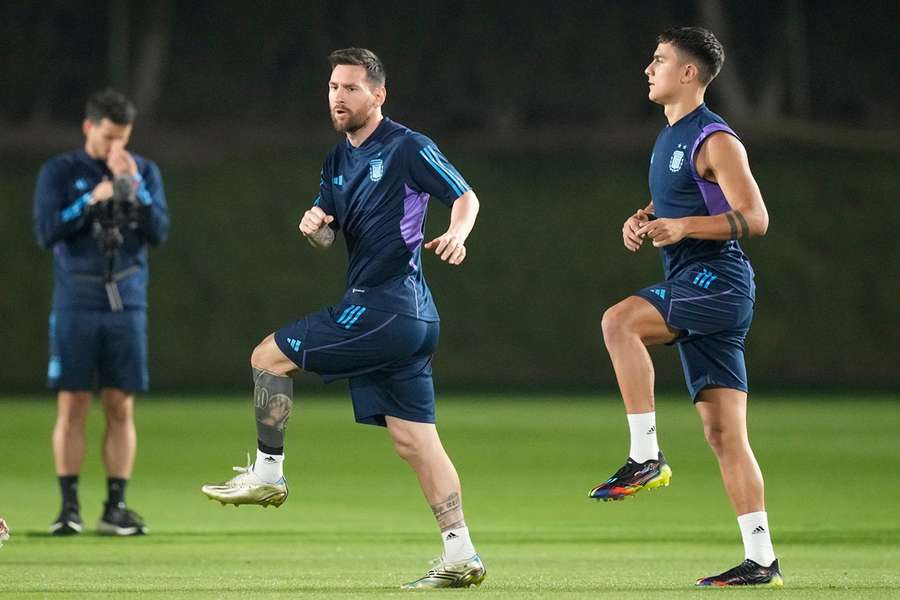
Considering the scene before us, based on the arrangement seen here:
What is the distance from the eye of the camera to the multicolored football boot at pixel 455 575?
240 inches

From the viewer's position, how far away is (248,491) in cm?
602

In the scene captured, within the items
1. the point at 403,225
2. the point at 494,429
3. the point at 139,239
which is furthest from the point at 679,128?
the point at 494,429

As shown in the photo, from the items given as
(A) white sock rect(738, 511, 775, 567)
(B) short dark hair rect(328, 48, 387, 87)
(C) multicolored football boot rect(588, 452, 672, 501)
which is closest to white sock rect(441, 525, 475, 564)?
(C) multicolored football boot rect(588, 452, 672, 501)

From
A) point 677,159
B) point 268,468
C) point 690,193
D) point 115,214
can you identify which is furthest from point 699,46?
point 115,214

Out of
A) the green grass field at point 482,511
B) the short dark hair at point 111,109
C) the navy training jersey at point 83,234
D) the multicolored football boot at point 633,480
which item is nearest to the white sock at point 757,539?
the green grass field at point 482,511

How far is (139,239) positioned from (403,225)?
3077 mm

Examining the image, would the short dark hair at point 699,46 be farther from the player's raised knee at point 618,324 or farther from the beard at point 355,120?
the beard at point 355,120

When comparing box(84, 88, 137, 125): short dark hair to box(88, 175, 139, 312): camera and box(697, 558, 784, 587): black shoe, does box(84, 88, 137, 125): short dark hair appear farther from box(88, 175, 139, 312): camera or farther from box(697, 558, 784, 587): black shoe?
box(697, 558, 784, 587): black shoe

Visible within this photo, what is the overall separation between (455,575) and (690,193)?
161 centimetres

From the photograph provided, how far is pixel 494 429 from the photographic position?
49.2 ft

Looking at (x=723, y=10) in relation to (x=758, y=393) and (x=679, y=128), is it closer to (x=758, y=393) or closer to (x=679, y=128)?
(x=758, y=393)

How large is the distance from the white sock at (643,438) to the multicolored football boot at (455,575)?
695mm

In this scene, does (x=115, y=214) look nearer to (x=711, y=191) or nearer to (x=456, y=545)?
(x=456, y=545)

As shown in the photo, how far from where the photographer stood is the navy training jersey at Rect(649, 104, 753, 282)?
607 centimetres
